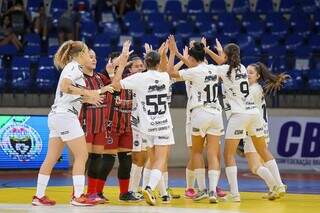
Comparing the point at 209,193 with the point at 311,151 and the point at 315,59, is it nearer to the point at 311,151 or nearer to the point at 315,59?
the point at 311,151

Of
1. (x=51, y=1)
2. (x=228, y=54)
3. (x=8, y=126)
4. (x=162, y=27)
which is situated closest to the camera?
(x=228, y=54)

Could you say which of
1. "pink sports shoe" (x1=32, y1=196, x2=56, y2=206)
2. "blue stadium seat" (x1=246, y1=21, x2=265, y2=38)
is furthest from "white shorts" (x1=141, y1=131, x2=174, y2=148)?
"blue stadium seat" (x1=246, y1=21, x2=265, y2=38)

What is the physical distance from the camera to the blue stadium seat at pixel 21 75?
20.9 m

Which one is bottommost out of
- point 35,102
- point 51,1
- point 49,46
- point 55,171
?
point 55,171

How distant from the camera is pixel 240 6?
25.5 m

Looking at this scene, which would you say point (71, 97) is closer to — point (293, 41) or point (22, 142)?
point (22, 142)

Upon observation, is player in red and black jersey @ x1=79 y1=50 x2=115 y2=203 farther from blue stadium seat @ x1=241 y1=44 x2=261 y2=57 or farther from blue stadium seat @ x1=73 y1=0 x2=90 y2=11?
blue stadium seat @ x1=73 y1=0 x2=90 y2=11

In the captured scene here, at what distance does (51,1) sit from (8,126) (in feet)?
25.5

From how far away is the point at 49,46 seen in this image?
23.0 metres

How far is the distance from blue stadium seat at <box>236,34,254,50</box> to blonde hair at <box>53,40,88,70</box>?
38.8 feet

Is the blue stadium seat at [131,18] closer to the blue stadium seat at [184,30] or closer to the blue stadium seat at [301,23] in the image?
the blue stadium seat at [184,30]

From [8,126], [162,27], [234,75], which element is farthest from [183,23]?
[234,75]

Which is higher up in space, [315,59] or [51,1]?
[51,1]

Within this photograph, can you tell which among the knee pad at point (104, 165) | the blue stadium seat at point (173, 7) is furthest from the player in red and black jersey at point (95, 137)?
the blue stadium seat at point (173, 7)
